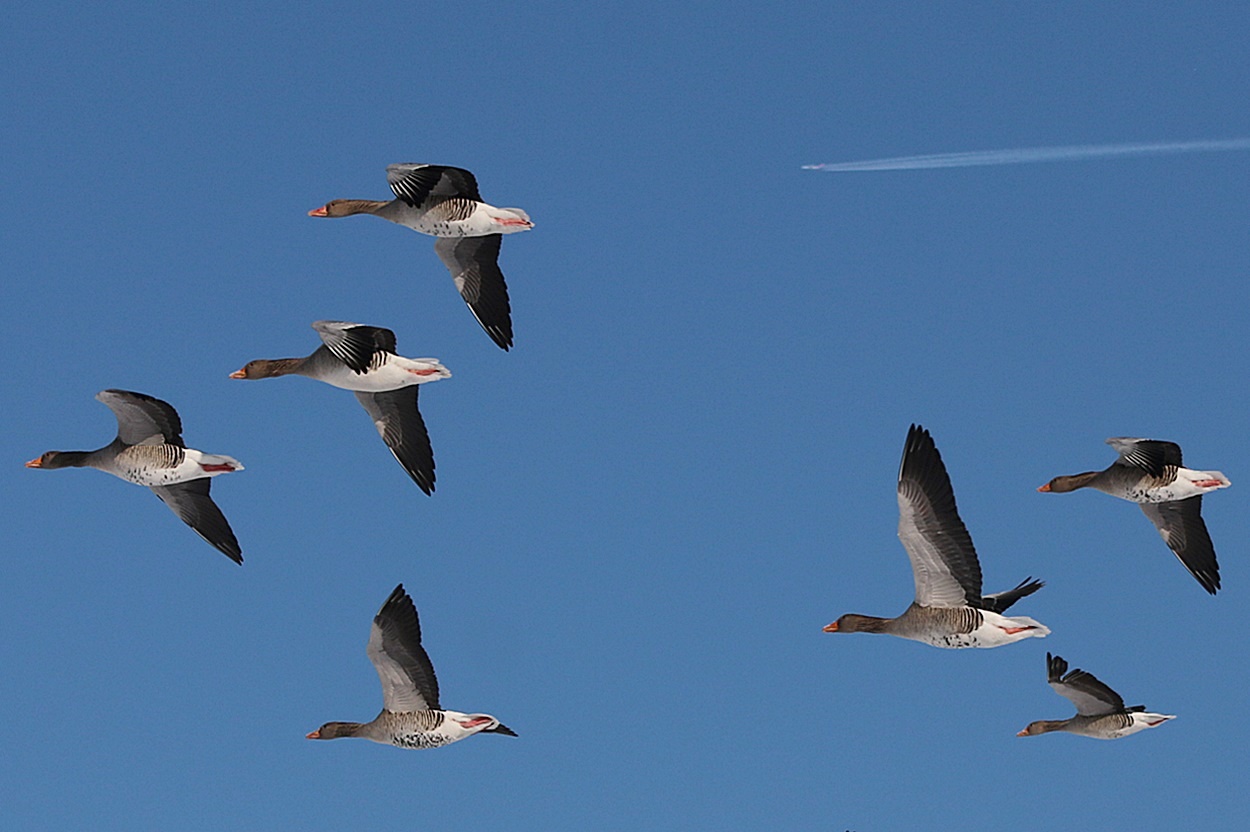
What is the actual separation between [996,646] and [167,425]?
12.8m

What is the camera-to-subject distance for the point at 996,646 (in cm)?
2997

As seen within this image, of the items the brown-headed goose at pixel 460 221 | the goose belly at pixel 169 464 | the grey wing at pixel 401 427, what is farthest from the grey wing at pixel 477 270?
the goose belly at pixel 169 464

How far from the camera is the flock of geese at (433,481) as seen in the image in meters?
29.3

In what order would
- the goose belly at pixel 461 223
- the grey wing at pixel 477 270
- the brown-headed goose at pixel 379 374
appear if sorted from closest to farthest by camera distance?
the brown-headed goose at pixel 379 374 → the goose belly at pixel 461 223 → the grey wing at pixel 477 270

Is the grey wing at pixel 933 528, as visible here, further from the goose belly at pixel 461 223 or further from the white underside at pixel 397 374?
the goose belly at pixel 461 223

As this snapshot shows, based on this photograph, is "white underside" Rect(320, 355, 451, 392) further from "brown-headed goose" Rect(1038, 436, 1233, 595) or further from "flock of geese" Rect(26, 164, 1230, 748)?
"brown-headed goose" Rect(1038, 436, 1233, 595)

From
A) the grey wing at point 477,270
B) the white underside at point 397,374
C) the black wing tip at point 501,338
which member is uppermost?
the grey wing at point 477,270

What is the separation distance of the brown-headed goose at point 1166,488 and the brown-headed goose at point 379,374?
11.1 m

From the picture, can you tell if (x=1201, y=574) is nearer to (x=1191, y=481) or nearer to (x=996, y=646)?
(x=1191, y=481)

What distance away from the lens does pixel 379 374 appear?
3042cm

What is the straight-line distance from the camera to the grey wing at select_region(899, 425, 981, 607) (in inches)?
1138

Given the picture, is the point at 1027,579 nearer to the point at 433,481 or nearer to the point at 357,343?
the point at 433,481

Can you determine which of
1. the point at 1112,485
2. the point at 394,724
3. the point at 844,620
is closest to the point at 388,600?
the point at 394,724

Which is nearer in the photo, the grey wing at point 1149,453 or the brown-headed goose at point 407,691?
the brown-headed goose at point 407,691
